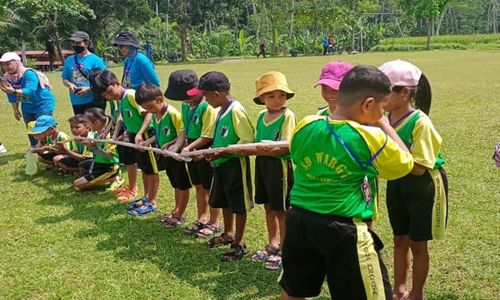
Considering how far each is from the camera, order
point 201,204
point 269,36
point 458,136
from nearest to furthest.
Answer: point 201,204 < point 458,136 < point 269,36

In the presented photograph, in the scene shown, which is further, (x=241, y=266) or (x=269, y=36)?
(x=269, y=36)

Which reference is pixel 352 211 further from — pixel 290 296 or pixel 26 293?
pixel 26 293

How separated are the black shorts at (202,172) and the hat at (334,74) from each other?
174 centimetres

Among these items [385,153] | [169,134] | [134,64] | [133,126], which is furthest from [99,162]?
[385,153]

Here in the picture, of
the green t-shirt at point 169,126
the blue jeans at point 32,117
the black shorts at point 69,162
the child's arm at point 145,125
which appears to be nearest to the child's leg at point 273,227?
the green t-shirt at point 169,126

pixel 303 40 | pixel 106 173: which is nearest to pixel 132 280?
pixel 106 173

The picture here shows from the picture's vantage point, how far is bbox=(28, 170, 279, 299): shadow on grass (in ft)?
13.6

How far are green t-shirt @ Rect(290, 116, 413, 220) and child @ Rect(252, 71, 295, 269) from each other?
128cm

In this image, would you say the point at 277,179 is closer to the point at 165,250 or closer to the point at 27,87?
the point at 165,250

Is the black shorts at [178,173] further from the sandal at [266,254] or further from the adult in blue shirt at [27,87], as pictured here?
the adult in blue shirt at [27,87]

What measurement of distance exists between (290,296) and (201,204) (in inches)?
102

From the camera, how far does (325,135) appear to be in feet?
8.41

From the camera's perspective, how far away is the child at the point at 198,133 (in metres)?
4.81

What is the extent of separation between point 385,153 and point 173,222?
3.47 metres
